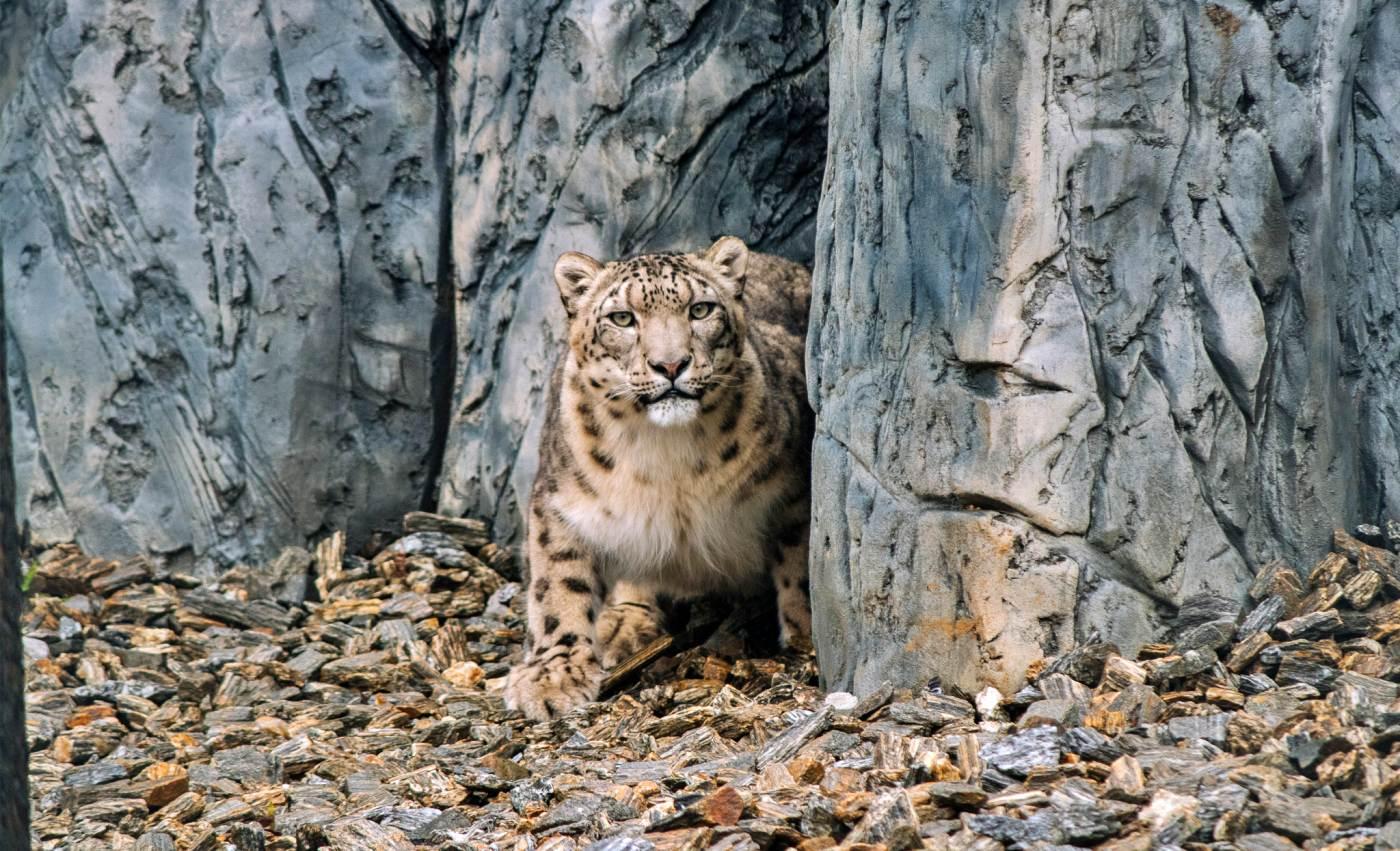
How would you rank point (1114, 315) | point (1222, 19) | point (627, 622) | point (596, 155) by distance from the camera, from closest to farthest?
point (1222, 19), point (1114, 315), point (627, 622), point (596, 155)

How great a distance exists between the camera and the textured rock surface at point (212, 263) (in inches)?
322

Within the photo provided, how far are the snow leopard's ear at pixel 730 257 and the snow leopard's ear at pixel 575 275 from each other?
0.47 meters

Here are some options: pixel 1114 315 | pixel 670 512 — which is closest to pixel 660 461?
pixel 670 512

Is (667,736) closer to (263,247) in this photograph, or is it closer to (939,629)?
(939,629)

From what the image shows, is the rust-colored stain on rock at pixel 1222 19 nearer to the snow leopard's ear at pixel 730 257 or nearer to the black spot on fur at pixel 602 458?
the snow leopard's ear at pixel 730 257

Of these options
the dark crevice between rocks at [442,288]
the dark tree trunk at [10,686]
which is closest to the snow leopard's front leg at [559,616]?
the dark crevice between rocks at [442,288]

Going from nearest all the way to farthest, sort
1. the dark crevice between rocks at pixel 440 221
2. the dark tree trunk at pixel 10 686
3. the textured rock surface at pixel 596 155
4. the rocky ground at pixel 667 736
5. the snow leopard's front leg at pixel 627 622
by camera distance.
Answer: the dark tree trunk at pixel 10 686 < the rocky ground at pixel 667 736 < the snow leopard's front leg at pixel 627 622 < the textured rock surface at pixel 596 155 < the dark crevice between rocks at pixel 440 221

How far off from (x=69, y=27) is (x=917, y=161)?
16.3ft

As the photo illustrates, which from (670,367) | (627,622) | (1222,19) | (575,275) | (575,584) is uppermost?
(1222,19)

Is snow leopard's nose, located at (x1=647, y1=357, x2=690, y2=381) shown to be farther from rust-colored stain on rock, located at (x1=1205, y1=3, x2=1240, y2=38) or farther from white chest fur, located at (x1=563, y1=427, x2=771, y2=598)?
rust-colored stain on rock, located at (x1=1205, y1=3, x2=1240, y2=38)

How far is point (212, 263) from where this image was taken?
818 cm

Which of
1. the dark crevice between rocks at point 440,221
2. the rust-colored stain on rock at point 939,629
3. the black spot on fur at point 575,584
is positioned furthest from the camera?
the dark crevice between rocks at point 440,221

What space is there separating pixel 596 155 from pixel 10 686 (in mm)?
4517

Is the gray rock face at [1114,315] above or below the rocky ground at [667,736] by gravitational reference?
above
